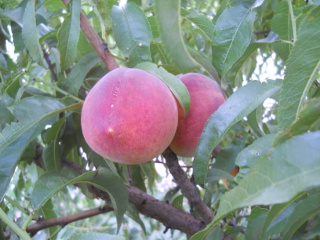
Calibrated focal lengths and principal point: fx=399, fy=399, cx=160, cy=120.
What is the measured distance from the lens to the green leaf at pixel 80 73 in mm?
1096

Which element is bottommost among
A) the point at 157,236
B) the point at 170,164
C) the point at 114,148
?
the point at 157,236

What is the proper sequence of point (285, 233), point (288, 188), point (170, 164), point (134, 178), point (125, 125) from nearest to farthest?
point (288, 188) < point (285, 233) < point (125, 125) < point (170, 164) < point (134, 178)

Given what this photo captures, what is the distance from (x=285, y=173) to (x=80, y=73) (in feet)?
2.49

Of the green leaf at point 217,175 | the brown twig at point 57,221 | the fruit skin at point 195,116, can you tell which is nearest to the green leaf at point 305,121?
the fruit skin at point 195,116

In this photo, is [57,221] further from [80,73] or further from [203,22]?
[203,22]

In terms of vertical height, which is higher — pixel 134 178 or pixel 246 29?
pixel 246 29

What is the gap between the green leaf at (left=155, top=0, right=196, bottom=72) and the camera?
0.61m

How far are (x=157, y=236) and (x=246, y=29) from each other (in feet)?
4.37

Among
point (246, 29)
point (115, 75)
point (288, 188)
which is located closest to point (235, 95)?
point (246, 29)

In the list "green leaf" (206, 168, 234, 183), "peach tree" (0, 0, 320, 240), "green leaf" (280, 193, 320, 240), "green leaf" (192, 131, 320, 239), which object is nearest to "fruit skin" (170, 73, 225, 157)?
"peach tree" (0, 0, 320, 240)

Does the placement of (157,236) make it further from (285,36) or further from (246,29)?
(246,29)

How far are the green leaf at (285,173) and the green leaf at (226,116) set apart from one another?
0.94ft

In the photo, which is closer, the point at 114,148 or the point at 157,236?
the point at 114,148

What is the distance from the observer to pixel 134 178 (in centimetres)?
145
